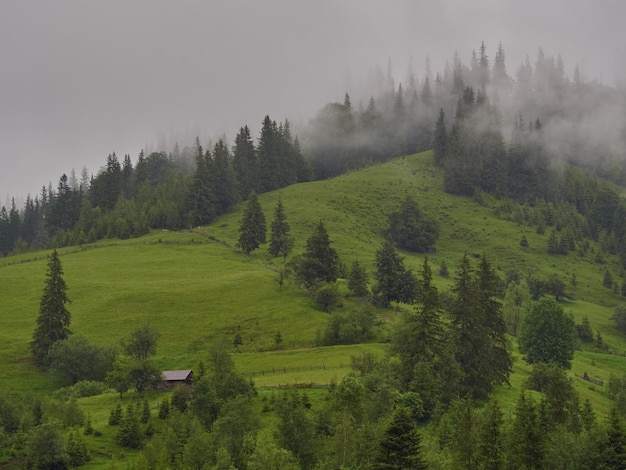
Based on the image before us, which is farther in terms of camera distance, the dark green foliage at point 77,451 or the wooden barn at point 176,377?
the wooden barn at point 176,377

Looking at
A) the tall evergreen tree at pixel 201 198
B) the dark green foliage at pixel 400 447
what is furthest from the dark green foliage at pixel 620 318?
the dark green foliage at pixel 400 447

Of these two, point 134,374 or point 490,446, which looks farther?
point 134,374

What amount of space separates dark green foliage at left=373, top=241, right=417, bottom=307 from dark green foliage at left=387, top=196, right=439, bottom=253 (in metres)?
70.7

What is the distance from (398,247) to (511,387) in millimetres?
107483

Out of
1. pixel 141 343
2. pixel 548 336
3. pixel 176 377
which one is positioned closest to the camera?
pixel 176 377

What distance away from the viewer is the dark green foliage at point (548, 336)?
95438 mm

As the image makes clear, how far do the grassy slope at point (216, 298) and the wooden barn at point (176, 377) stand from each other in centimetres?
706

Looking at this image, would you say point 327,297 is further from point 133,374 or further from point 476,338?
point 476,338

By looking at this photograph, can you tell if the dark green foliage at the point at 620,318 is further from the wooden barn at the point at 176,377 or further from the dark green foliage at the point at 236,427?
the dark green foliage at the point at 236,427

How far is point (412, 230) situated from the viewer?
18600 centimetres

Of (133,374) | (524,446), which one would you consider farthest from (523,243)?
(524,446)

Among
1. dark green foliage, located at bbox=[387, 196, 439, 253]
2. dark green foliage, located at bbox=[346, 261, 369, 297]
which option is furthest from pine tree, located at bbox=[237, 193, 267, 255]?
dark green foliage, located at bbox=[387, 196, 439, 253]

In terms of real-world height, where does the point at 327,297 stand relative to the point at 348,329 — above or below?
above

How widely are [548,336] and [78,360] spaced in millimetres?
72768
